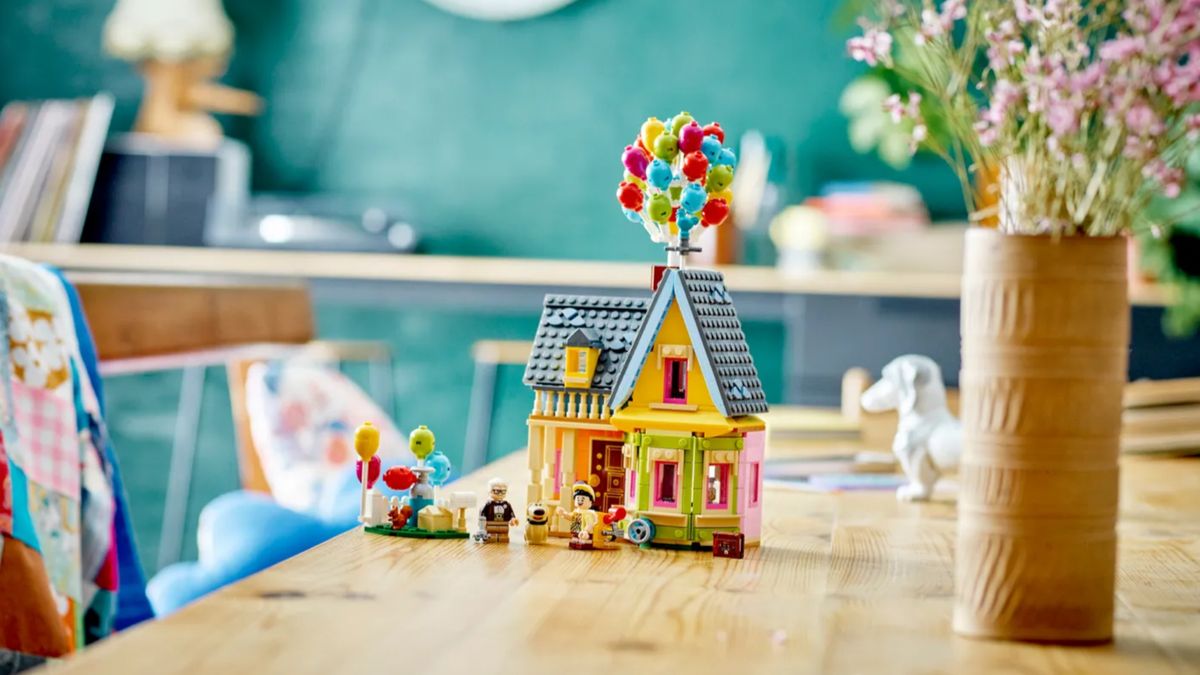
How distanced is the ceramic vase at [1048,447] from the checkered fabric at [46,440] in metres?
0.79

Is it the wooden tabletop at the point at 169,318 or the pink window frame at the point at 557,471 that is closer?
the pink window frame at the point at 557,471

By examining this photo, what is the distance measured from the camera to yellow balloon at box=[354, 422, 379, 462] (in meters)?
1.09

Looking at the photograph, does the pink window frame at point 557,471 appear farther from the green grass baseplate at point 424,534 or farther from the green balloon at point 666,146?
the green balloon at point 666,146

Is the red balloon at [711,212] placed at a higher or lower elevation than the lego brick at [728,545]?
higher

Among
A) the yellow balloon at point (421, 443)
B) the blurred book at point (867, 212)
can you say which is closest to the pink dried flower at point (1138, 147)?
the yellow balloon at point (421, 443)

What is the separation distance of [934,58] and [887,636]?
369mm

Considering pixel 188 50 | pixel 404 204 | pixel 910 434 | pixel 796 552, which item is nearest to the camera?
pixel 796 552

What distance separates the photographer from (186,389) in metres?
4.14

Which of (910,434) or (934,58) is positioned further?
(910,434)

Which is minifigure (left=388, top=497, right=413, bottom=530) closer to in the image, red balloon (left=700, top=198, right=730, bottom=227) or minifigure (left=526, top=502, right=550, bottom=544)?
minifigure (left=526, top=502, right=550, bottom=544)

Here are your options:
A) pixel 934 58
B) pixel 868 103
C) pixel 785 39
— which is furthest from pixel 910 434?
pixel 785 39

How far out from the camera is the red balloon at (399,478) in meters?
1.08

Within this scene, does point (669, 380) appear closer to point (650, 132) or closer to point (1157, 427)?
point (650, 132)

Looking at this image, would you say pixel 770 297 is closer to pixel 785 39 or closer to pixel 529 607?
pixel 785 39
